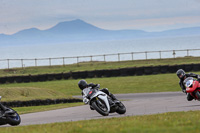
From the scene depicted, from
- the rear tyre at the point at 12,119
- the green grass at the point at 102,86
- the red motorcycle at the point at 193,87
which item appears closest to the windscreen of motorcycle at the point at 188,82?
the red motorcycle at the point at 193,87

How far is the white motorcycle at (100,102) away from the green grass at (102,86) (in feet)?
32.1

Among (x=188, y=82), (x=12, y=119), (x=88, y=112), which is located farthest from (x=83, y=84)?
(x=188, y=82)

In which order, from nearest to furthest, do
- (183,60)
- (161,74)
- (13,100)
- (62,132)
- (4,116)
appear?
1. (62,132)
2. (4,116)
3. (13,100)
4. (161,74)
5. (183,60)

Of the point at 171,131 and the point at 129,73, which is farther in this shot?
the point at 129,73

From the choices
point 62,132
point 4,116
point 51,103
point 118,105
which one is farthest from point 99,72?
point 62,132

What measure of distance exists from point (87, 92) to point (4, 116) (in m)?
2.98

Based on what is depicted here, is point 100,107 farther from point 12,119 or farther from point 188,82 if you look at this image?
point 188,82

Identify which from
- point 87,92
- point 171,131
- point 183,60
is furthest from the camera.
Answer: point 183,60

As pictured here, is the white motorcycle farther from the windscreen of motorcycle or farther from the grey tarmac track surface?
the windscreen of motorcycle

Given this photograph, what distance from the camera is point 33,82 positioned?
37781mm

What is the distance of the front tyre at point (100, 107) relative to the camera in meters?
→ 13.8

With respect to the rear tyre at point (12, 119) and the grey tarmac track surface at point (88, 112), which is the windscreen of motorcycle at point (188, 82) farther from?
the rear tyre at point (12, 119)

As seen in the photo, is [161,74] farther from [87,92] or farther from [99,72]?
[87,92]

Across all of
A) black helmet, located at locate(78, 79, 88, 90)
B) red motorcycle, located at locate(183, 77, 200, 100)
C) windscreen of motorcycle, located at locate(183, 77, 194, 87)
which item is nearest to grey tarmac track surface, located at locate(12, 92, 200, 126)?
red motorcycle, located at locate(183, 77, 200, 100)
